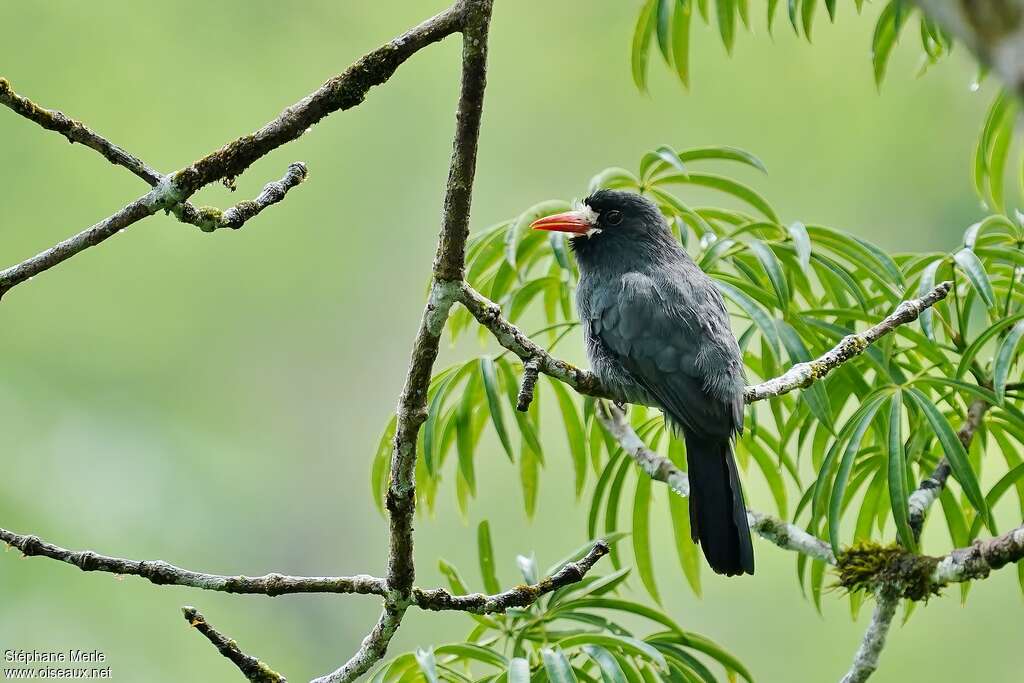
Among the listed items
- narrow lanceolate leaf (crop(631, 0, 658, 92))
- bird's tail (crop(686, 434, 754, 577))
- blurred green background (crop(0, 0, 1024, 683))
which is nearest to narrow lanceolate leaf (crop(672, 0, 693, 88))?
narrow lanceolate leaf (crop(631, 0, 658, 92))

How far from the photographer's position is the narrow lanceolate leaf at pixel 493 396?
106 inches

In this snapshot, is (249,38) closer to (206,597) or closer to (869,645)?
(206,597)

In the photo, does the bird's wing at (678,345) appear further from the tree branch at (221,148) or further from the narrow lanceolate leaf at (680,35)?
the tree branch at (221,148)

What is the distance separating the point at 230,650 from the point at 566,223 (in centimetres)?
182

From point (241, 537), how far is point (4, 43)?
5.37m

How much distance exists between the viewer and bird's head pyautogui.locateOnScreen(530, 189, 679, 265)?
3.55 meters

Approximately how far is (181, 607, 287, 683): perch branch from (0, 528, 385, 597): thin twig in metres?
0.06

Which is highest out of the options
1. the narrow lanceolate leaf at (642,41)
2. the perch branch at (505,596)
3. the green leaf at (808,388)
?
the narrow lanceolate leaf at (642,41)

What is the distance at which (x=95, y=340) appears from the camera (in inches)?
398

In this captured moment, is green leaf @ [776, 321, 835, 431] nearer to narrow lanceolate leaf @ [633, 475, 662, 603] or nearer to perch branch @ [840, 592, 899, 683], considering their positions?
perch branch @ [840, 592, 899, 683]

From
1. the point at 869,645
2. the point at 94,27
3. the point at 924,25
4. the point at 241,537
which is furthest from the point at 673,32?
the point at 94,27

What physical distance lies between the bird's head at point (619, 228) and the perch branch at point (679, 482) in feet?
2.21

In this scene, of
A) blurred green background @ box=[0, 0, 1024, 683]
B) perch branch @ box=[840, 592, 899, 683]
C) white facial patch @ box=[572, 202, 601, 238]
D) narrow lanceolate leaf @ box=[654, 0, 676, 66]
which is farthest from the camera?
blurred green background @ box=[0, 0, 1024, 683]

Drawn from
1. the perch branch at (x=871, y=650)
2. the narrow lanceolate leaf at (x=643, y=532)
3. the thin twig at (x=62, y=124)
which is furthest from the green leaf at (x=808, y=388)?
the thin twig at (x=62, y=124)
